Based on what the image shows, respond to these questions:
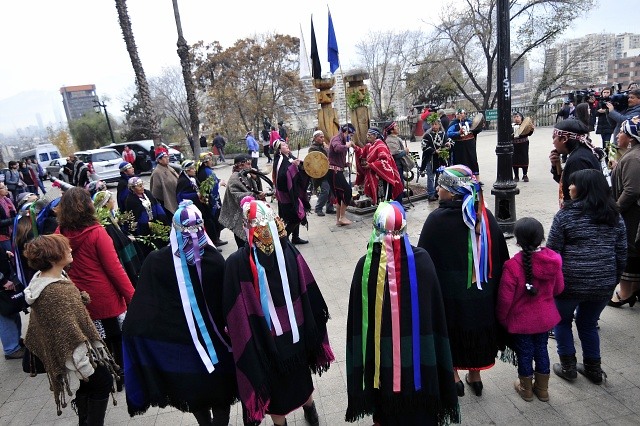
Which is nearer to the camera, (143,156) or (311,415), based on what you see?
(311,415)

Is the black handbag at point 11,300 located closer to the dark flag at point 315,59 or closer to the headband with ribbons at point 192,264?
the headband with ribbons at point 192,264

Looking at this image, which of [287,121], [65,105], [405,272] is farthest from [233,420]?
[65,105]

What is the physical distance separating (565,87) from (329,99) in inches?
1075

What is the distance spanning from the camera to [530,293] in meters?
2.90

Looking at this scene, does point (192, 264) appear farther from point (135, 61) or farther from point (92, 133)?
point (92, 133)

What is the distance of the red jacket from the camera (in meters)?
3.53

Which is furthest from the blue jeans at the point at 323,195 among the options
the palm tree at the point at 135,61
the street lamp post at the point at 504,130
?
the palm tree at the point at 135,61

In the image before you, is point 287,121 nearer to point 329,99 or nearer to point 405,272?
point 329,99

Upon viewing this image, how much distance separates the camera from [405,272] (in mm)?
2465

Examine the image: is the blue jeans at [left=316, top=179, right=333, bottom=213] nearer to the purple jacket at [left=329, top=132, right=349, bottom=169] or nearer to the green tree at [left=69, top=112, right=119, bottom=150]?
the purple jacket at [left=329, top=132, right=349, bottom=169]

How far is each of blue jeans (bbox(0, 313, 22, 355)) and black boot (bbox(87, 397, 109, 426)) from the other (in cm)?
235

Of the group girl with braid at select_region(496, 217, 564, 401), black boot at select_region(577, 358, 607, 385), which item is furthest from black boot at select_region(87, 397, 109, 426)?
black boot at select_region(577, 358, 607, 385)

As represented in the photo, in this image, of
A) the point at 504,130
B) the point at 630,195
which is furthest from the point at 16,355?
the point at 504,130

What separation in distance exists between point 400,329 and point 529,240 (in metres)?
1.14
